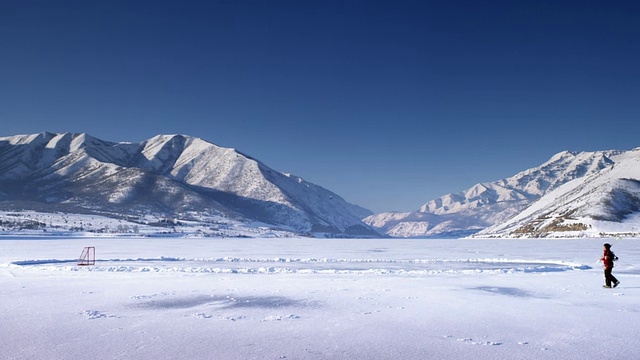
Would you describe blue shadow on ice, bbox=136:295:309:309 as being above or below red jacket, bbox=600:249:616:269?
below

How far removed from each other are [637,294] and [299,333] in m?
18.7

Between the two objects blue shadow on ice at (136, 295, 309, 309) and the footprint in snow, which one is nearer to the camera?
the footprint in snow

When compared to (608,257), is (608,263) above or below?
below

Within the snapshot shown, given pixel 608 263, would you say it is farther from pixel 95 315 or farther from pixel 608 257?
pixel 95 315

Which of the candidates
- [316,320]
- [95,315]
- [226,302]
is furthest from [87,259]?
[316,320]

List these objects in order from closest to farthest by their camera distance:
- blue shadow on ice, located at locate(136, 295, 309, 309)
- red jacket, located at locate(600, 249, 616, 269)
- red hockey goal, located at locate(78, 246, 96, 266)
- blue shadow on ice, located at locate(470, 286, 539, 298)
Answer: blue shadow on ice, located at locate(136, 295, 309, 309) → blue shadow on ice, located at locate(470, 286, 539, 298) → red jacket, located at locate(600, 249, 616, 269) → red hockey goal, located at locate(78, 246, 96, 266)

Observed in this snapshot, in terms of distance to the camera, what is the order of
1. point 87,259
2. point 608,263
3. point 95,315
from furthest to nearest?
1. point 87,259
2. point 608,263
3. point 95,315

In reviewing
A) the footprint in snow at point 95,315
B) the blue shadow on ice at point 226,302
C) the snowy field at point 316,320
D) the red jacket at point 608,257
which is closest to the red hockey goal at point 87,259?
the snowy field at point 316,320

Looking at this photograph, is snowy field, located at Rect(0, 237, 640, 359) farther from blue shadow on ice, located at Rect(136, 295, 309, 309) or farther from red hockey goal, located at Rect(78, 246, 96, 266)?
red hockey goal, located at Rect(78, 246, 96, 266)

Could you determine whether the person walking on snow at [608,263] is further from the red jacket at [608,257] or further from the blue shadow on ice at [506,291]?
the blue shadow on ice at [506,291]

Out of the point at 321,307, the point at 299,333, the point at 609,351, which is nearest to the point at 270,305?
the point at 321,307

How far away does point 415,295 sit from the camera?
2192cm

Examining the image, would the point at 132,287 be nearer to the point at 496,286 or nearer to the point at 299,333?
the point at 299,333

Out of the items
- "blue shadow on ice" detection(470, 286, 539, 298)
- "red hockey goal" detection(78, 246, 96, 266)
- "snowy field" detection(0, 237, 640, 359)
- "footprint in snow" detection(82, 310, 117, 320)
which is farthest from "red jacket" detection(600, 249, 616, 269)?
"red hockey goal" detection(78, 246, 96, 266)
